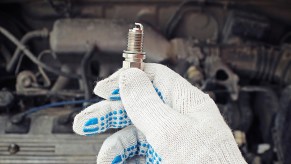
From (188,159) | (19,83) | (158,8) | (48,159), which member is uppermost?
(158,8)

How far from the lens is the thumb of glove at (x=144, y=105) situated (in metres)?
0.57

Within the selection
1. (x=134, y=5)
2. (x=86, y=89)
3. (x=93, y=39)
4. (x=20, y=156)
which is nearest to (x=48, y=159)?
(x=20, y=156)

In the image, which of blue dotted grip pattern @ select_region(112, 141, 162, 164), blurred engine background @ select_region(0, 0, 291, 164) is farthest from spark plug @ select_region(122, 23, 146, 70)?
blurred engine background @ select_region(0, 0, 291, 164)

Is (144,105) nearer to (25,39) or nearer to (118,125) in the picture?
(118,125)

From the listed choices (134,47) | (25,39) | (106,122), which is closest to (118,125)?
(106,122)

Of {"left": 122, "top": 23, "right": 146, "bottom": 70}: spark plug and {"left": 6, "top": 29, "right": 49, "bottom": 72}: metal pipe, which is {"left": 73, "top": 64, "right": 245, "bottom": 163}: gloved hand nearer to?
{"left": 122, "top": 23, "right": 146, "bottom": 70}: spark plug

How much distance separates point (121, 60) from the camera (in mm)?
1220

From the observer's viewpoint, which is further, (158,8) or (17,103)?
(158,8)

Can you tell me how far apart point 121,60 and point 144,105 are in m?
0.64

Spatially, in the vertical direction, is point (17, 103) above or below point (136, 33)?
below

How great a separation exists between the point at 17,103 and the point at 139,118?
2.10 ft

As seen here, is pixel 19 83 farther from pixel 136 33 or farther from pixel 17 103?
pixel 136 33

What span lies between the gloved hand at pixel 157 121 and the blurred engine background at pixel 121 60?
358 mm

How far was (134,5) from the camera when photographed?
1332 mm
